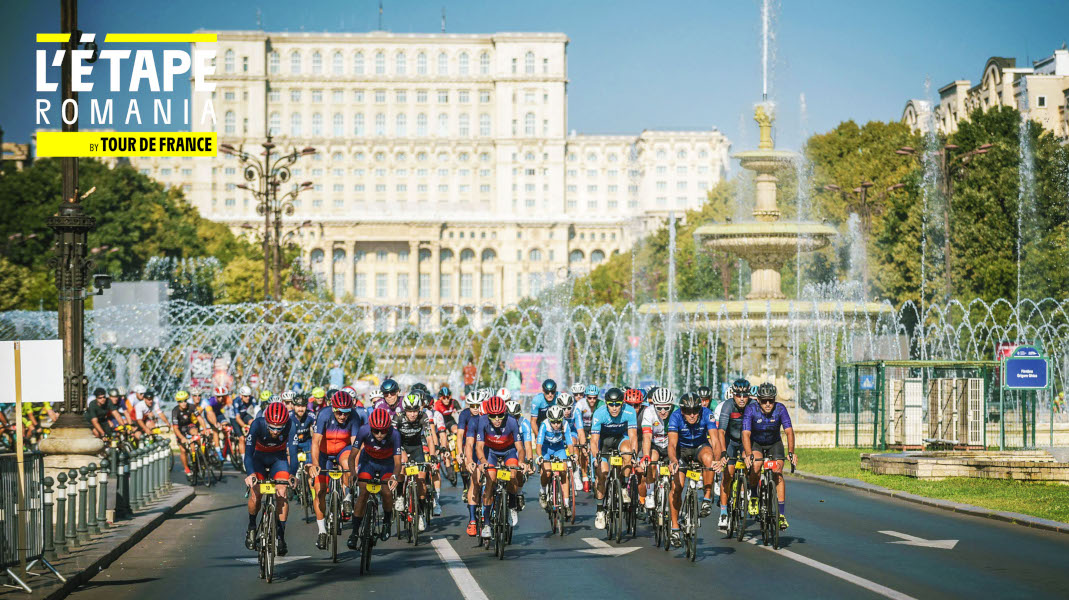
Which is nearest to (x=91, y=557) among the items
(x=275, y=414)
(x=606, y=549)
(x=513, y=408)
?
(x=275, y=414)

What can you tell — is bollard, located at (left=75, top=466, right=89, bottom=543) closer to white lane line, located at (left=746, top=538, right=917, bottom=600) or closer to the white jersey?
the white jersey

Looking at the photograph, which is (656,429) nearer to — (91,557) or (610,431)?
(610,431)

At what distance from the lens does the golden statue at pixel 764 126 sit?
44.8 m

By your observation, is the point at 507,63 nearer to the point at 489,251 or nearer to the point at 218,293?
the point at 489,251

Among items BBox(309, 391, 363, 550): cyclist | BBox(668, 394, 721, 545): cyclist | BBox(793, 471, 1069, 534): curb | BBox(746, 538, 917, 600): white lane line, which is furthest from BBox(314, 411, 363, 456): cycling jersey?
BBox(793, 471, 1069, 534): curb

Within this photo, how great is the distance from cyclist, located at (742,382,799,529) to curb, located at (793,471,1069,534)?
12.4 ft

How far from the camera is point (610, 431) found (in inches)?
737

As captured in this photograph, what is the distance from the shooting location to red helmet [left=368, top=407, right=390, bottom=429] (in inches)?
624

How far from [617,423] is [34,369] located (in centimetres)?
766

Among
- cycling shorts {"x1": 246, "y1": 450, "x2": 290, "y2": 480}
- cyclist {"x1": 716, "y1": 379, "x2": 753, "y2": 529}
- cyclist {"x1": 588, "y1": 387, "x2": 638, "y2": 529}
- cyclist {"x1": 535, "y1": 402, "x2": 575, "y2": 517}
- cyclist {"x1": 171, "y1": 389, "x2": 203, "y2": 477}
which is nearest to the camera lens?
cycling shorts {"x1": 246, "y1": 450, "x2": 290, "y2": 480}

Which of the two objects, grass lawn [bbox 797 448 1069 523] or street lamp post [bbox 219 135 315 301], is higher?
street lamp post [bbox 219 135 315 301]

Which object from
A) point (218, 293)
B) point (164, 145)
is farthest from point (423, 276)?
point (164, 145)

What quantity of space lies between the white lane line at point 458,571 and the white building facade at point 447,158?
15620cm

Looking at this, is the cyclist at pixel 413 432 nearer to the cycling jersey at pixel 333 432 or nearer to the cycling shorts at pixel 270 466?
the cycling jersey at pixel 333 432
